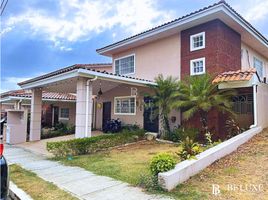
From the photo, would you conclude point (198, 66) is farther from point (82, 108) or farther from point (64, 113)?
point (64, 113)

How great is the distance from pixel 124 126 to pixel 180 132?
4751mm

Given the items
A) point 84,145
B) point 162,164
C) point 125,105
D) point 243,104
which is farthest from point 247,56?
point 162,164

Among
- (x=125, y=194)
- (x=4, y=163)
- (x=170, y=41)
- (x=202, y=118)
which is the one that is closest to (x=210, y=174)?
(x=125, y=194)

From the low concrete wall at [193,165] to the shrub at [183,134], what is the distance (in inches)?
113

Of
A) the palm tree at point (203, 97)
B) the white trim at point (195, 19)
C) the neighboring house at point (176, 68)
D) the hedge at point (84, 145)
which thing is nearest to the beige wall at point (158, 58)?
the neighboring house at point (176, 68)

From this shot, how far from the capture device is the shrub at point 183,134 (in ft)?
38.6

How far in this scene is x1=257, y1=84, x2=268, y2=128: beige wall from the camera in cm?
1127

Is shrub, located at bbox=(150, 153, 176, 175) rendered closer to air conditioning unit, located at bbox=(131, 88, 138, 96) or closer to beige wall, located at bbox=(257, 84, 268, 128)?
beige wall, located at bbox=(257, 84, 268, 128)

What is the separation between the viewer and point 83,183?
6.49m

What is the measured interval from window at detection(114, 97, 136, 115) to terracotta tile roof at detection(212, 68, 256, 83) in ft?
19.8

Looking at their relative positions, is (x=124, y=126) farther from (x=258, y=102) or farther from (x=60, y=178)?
(x=60, y=178)

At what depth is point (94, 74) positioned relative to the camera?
11.1 m

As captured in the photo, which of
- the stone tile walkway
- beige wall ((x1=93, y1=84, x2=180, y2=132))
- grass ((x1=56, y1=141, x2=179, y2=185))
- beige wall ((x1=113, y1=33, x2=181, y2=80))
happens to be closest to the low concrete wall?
the stone tile walkway

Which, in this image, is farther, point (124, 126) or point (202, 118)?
point (124, 126)
